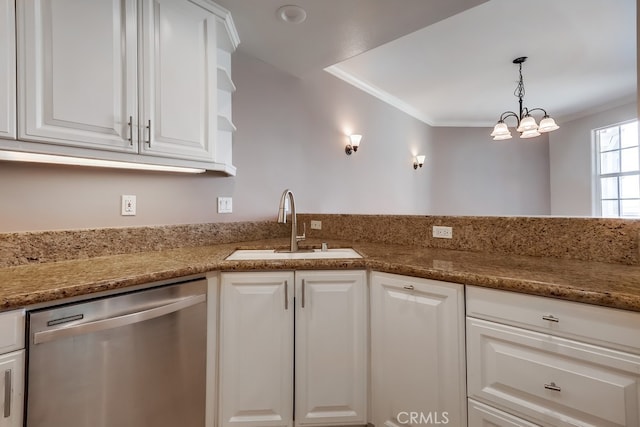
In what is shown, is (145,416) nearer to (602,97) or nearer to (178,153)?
(178,153)

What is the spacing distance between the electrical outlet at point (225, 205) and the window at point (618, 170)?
5297 millimetres

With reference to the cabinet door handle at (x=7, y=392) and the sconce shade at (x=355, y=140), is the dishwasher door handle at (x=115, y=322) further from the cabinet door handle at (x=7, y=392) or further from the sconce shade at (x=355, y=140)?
the sconce shade at (x=355, y=140)

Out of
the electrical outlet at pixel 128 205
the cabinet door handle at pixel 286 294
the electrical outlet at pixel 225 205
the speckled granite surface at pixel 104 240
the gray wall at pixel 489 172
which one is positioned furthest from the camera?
the gray wall at pixel 489 172

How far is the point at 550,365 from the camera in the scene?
88 cm

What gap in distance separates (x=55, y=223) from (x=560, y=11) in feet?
11.4

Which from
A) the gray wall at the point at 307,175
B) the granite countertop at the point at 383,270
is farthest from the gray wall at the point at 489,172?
the granite countertop at the point at 383,270

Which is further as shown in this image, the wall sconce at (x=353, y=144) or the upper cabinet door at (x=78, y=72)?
the wall sconce at (x=353, y=144)

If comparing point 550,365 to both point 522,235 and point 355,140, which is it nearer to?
point 522,235

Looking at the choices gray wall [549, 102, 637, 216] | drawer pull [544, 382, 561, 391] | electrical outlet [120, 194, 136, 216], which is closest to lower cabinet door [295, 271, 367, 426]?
drawer pull [544, 382, 561, 391]

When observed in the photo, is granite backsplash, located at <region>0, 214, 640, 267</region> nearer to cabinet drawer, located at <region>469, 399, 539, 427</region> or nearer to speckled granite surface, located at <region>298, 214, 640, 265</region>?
speckled granite surface, located at <region>298, 214, 640, 265</region>

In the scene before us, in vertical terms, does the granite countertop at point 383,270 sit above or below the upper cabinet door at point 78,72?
below

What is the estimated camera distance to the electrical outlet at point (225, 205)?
6.40ft

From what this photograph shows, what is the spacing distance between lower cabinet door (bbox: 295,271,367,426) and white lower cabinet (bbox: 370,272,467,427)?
0.25ft

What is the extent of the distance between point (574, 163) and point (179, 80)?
19.5ft
